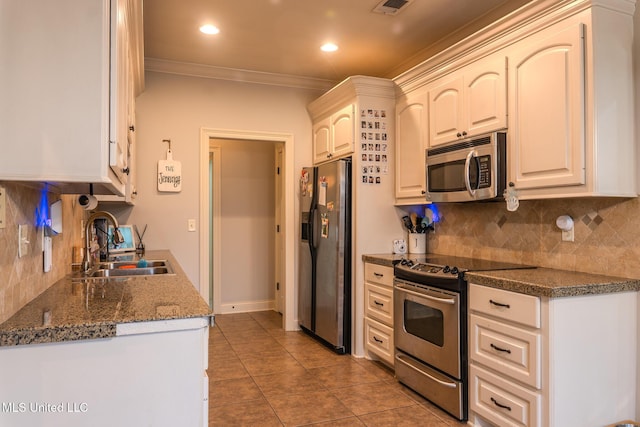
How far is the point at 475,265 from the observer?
106 inches

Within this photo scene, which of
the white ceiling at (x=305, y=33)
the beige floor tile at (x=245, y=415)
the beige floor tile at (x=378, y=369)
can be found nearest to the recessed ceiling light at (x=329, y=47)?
the white ceiling at (x=305, y=33)

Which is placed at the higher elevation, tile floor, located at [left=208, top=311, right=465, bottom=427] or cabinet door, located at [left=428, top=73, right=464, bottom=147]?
cabinet door, located at [left=428, top=73, right=464, bottom=147]

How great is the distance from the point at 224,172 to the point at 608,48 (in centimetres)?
400

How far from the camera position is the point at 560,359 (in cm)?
196

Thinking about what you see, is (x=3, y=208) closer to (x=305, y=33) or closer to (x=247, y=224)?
(x=305, y=33)

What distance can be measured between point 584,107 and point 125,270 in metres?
2.65

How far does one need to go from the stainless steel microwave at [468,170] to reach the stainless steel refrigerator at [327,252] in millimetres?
804

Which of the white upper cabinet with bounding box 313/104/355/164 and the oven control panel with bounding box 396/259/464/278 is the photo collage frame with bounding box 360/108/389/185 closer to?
the white upper cabinet with bounding box 313/104/355/164

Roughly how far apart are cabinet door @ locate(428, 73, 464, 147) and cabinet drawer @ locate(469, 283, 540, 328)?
1.08 meters

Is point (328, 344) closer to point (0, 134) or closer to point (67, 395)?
point (67, 395)

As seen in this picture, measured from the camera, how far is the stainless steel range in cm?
243

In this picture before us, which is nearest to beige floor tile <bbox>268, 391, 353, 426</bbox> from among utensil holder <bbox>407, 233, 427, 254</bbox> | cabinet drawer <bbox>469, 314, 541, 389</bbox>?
cabinet drawer <bbox>469, 314, 541, 389</bbox>

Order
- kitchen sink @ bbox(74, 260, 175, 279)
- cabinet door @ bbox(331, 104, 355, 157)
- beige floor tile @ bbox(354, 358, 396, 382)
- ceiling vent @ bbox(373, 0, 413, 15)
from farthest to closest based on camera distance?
cabinet door @ bbox(331, 104, 355, 157)
beige floor tile @ bbox(354, 358, 396, 382)
ceiling vent @ bbox(373, 0, 413, 15)
kitchen sink @ bbox(74, 260, 175, 279)

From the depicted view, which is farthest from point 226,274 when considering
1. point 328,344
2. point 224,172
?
point 328,344
